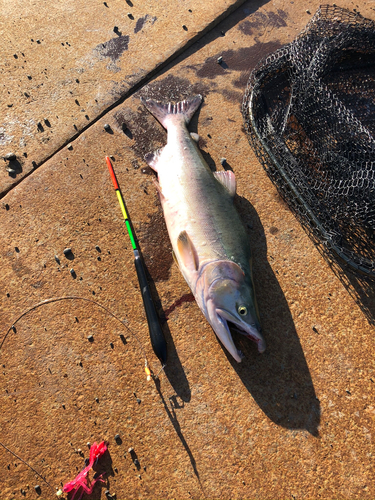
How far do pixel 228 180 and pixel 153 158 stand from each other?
98cm

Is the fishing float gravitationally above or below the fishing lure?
above

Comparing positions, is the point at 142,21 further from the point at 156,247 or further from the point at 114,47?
the point at 156,247

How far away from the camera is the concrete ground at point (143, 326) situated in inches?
110

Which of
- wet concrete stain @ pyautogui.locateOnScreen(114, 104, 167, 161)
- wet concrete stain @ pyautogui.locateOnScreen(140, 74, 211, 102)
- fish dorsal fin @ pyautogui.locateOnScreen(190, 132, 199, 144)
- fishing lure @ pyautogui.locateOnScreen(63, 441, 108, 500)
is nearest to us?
fishing lure @ pyautogui.locateOnScreen(63, 441, 108, 500)

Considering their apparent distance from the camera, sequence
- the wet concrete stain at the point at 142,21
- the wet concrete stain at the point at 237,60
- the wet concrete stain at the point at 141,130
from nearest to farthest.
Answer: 1. the wet concrete stain at the point at 141,130
2. the wet concrete stain at the point at 237,60
3. the wet concrete stain at the point at 142,21

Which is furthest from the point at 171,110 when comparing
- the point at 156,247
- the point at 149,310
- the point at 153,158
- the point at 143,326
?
the point at 143,326

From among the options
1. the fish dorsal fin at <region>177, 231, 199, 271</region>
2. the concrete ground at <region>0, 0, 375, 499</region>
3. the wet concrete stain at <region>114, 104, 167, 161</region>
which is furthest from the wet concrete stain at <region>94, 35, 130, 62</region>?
the fish dorsal fin at <region>177, 231, 199, 271</region>

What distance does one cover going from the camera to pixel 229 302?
2992 mm

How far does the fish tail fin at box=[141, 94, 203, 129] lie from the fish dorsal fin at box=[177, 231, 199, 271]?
5.79ft

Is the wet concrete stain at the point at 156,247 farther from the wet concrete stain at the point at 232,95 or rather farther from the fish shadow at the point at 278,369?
the wet concrete stain at the point at 232,95

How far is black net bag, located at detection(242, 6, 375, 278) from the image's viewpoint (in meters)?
3.54

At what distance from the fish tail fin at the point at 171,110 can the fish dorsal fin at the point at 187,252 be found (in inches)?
69.4

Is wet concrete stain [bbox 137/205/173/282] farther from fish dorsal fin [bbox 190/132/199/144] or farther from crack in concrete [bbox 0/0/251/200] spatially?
crack in concrete [bbox 0/0/251/200]

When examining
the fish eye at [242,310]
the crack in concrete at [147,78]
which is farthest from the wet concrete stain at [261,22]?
the fish eye at [242,310]
